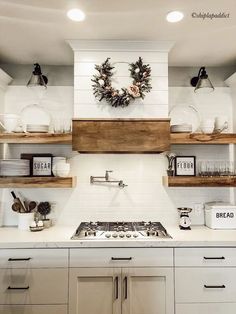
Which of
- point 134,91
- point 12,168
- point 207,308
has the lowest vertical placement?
point 207,308

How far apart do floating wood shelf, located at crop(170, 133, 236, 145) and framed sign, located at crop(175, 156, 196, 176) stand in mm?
233

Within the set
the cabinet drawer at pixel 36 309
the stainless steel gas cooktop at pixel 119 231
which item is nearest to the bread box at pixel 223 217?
the stainless steel gas cooktop at pixel 119 231

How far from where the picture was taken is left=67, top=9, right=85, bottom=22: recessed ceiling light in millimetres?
1722

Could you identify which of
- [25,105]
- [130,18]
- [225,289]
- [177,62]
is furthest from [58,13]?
[225,289]

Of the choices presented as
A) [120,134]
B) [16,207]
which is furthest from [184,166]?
[16,207]

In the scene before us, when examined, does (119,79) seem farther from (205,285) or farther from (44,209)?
(205,285)

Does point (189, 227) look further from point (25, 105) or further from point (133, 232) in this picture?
point (25, 105)

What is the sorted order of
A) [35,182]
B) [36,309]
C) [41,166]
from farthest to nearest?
[41,166] → [35,182] → [36,309]

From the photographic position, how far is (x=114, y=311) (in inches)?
75.2

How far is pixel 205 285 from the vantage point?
1.93 metres

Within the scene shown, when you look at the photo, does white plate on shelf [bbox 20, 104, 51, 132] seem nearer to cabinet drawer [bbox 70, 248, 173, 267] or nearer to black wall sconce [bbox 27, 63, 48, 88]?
black wall sconce [bbox 27, 63, 48, 88]

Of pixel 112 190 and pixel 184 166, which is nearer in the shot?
pixel 184 166

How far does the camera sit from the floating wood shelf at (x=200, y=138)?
2254 millimetres

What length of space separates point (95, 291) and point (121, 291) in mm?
195
